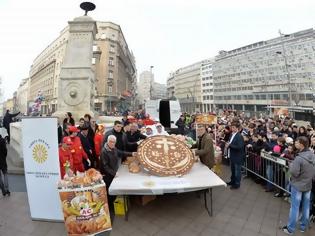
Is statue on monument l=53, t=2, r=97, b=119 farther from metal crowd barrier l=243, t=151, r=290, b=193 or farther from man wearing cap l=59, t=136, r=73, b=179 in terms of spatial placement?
metal crowd barrier l=243, t=151, r=290, b=193

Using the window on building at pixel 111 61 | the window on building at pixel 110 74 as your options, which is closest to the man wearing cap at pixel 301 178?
the window on building at pixel 110 74

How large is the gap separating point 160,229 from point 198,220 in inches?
35.1

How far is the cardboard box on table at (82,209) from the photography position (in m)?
4.81

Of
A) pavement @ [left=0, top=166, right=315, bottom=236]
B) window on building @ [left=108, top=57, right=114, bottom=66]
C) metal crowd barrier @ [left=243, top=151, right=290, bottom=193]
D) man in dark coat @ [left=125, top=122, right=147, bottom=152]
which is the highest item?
window on building @ [left=108, top=57, right=114, bottom=66]

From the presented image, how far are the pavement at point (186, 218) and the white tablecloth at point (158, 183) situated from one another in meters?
0.74

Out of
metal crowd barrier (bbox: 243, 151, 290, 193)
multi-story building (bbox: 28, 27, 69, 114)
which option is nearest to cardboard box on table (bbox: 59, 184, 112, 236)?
metal crowd barrier (bbox: 243, 151, 290, 193)

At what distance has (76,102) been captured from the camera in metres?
15.1

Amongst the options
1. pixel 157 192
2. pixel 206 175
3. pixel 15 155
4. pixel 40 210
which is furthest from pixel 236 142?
pixel 15 155

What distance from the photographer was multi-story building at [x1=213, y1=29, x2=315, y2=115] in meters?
70.2

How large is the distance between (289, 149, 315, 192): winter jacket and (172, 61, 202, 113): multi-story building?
123 metres

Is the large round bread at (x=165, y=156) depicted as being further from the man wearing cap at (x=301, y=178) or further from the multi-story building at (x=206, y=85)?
the multi-story building at (x=206, y=85)

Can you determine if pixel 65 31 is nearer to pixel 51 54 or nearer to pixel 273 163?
pixel 51 54

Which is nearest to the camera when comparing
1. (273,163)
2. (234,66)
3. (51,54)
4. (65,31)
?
(273,163)

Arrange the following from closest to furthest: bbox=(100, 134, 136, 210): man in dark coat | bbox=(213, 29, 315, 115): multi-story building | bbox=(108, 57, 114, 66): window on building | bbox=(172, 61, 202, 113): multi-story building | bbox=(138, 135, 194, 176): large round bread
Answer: bbox=(100, 134, 136, 210): man in dark coat < bbox=(138, 135, 194, 176): large round bread < bbox=(213, 29, 315, 115): multi-story building < bbox=(108, 57, 114, 66): window on building < bbox=(172, 61, 202, 113): multi-story building
